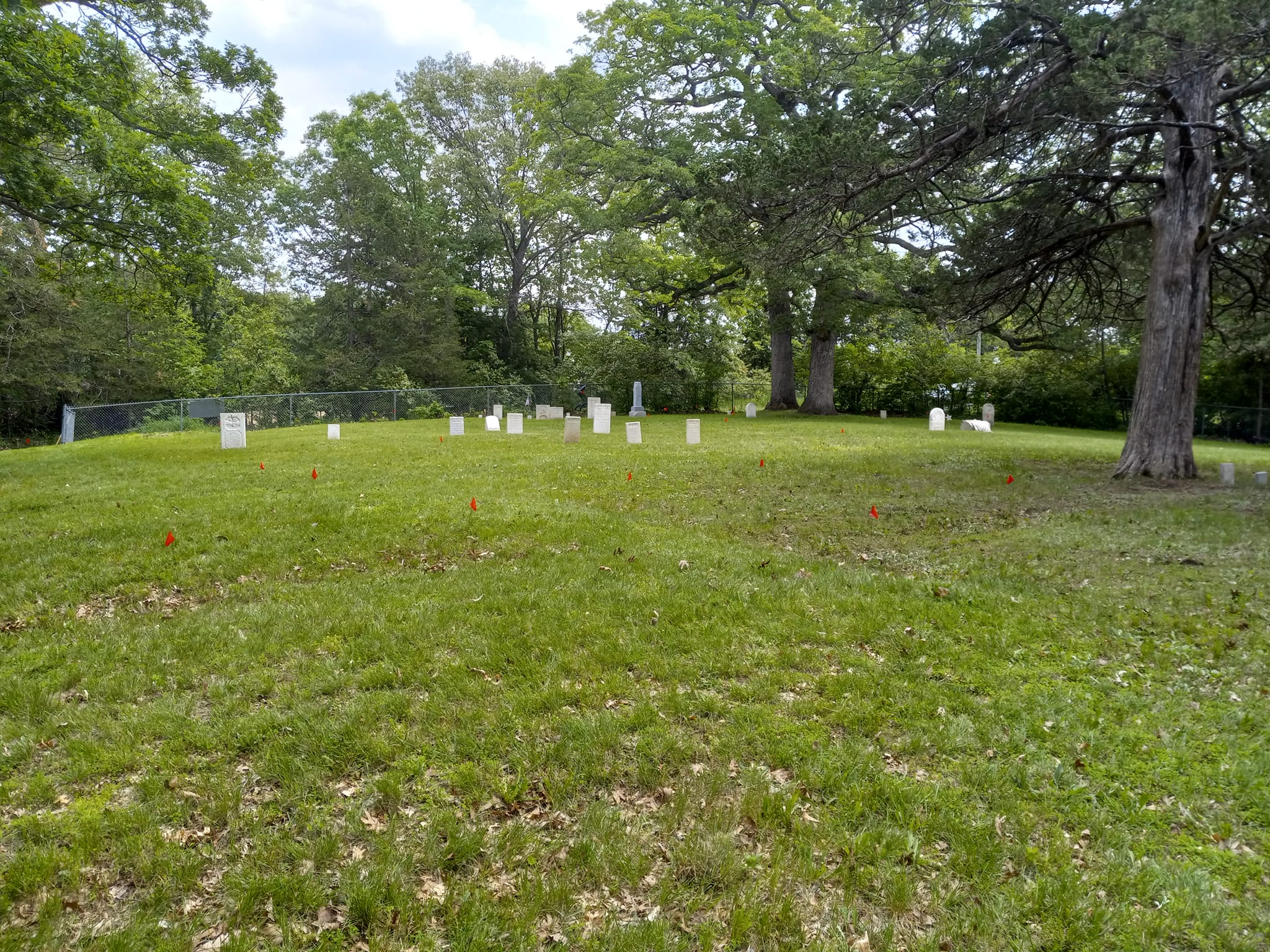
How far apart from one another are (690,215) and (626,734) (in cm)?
1752

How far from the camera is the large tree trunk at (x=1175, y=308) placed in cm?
1094

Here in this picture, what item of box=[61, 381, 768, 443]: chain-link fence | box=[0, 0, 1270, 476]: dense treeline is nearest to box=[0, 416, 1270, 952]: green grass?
box=[0, 0, 1270, 476]: dense treeline

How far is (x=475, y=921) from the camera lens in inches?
97.7

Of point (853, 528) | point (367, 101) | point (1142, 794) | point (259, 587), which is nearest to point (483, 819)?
point (1142, 794)

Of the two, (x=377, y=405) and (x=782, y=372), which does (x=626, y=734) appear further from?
(x=782, y=372)

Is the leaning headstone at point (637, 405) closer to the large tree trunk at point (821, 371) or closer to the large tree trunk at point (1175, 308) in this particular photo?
the large tree trunk at point (821, 371)

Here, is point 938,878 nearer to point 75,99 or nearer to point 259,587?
point 259,587

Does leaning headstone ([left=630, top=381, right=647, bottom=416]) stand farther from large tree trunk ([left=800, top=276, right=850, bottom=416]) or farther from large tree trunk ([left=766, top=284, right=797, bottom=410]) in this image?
large tree trunk ([left=800, top=276, right=850, bottom=416])

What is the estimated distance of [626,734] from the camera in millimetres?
3713

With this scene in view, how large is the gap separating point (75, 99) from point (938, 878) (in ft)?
56.5

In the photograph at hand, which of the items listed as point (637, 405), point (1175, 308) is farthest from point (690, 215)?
point (1175, 308)

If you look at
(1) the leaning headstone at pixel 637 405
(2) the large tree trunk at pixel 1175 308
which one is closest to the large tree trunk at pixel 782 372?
(1) the leaning headstone at pixel 637 405

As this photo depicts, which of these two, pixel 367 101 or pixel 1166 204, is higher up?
pixel 367 101

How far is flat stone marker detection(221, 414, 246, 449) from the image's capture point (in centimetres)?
1572
